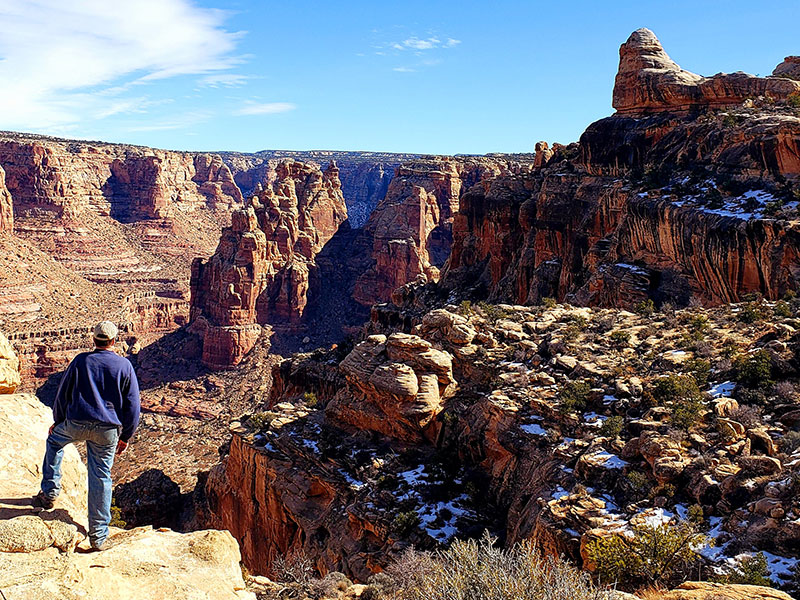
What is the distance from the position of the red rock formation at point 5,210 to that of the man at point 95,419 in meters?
A: 115

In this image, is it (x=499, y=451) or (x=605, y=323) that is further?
(x=605, y=323)

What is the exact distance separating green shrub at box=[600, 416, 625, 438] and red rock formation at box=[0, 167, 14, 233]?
11423 cm

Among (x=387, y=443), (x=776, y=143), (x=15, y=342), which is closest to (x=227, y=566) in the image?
(x=387, y=443)

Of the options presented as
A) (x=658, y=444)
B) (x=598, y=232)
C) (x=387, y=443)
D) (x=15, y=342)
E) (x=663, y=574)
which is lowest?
(x=15, y=342)

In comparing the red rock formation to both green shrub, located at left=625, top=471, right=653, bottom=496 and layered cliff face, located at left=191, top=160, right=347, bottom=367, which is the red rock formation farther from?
green shrub, located at left=625, top=471, right=653, bottom=496

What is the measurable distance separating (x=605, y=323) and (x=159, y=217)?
13208cm

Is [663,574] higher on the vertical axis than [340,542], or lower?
higher

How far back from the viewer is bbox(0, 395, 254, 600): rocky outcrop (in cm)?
679

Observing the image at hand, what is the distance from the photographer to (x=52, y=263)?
108125mm

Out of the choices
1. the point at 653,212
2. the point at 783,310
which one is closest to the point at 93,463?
the point at 783,310

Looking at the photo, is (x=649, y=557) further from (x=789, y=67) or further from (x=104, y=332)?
(x=789, y=67)

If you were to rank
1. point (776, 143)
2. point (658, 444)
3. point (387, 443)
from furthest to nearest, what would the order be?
point (776, 143) → point (387, 443) → point (658, 444)

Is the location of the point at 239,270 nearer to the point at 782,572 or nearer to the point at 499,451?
the point at 499,451

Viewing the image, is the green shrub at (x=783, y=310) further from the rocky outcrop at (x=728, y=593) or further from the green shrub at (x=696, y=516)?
the rocky outcrop at (x=728, y=593)
